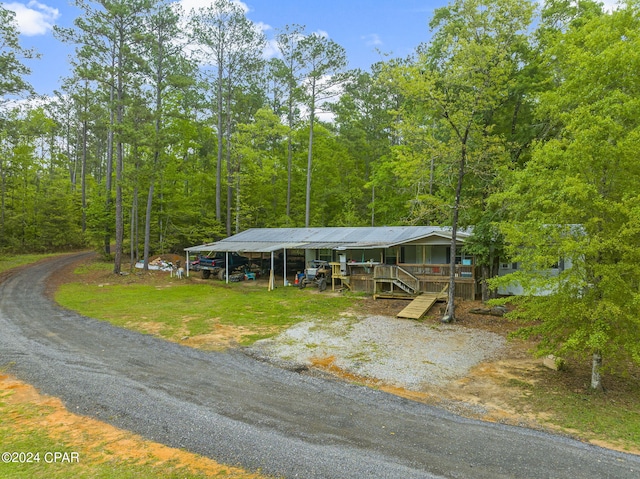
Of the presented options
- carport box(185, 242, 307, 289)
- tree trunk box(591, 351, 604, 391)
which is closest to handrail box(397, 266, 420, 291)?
carport box(185, 242, 307, 289)

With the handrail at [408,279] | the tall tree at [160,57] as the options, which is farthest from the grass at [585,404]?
the tall tree at [160,57]

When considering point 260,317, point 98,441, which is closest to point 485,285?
point 260,317

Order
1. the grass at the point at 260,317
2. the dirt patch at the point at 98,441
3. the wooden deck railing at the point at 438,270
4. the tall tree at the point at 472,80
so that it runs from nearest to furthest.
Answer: the dirt patch at the point at 98,441
the grass at the point at 260,317
the tall tree at the point at 472,80
the wooden deck railing at the point at 438,270

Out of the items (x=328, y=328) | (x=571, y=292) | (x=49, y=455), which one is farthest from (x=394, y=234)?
(x=49, y=455)

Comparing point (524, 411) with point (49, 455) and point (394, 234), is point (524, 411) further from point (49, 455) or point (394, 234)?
point (394, 234)

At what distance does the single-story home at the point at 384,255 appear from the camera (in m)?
16.1

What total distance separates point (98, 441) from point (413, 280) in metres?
13.6

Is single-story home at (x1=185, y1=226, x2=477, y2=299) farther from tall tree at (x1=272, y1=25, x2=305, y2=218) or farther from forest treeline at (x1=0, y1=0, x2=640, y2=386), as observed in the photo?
tall tree at (x1=272, y1=25, x2=305, y2=218)

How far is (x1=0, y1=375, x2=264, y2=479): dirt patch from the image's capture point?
4297mm

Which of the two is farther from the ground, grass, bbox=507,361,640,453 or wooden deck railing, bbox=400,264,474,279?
wooden deck railing, bbox=400,264,474,279

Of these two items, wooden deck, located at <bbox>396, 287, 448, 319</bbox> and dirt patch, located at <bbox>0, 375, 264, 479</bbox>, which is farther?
wooden deck, located at <bbox>396, 287, 448, 319</bbox>

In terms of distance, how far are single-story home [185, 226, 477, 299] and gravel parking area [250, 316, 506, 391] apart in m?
4.54

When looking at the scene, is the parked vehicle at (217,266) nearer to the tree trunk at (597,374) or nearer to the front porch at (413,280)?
the front porch at (413,280)

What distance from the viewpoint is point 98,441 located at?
4.79 metres
